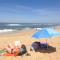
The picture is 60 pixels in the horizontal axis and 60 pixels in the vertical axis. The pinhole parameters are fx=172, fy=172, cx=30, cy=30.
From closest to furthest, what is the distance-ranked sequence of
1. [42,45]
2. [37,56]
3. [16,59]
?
[16,59] → [37,56] → [42,45]

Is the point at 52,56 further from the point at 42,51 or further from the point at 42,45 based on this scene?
the point at 42,45

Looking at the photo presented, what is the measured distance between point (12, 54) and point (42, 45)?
270 cm

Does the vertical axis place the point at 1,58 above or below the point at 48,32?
below

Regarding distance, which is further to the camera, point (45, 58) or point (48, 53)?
point (48, 53)

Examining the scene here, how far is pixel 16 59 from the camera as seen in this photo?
9.30 m

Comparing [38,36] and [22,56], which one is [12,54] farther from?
[38,36]

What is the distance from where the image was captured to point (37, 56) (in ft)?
32.6

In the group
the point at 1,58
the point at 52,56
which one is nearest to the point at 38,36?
the point at 52,56

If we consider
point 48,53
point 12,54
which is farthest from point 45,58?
point 12,54

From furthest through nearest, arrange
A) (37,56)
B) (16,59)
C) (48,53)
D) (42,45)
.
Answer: (42,45)
(48,53)
(37,56)
(16,59)

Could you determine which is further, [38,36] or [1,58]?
[38,36]

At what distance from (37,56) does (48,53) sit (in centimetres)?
107

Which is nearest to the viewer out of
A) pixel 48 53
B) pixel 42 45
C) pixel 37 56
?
pixel 37 56

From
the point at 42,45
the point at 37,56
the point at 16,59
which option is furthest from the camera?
the point at 42,45
